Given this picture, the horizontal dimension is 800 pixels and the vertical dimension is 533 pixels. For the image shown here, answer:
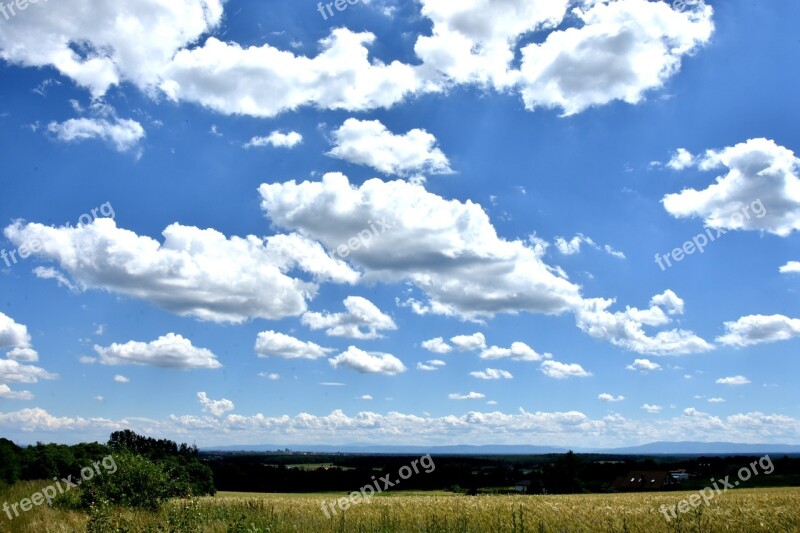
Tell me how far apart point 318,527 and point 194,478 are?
74205 mm

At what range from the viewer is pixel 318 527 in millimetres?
15820

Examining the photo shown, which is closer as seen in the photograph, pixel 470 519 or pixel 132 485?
pixel 470 519

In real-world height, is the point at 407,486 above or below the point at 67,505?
below

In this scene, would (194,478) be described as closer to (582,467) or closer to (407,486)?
(407,486)

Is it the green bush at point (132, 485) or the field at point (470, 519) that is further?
the green bush at point (132, 485)

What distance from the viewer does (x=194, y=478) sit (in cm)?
8206

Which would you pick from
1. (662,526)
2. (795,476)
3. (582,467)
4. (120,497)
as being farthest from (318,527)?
(582,467)

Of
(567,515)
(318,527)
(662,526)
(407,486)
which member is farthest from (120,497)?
(407,486)

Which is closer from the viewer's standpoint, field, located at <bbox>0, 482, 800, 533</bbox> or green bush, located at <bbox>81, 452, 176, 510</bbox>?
field, located at <bbox>0, 482, 800, 533</bbox>

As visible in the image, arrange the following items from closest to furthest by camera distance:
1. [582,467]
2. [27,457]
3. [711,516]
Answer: [711,516] → [27,457] → [582,467]

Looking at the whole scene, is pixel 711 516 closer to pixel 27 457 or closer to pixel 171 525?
pixel 171 525

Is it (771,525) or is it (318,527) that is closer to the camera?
(771,525)

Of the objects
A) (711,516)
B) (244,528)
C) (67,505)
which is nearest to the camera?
(244,528)

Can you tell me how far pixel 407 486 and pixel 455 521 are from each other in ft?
306
